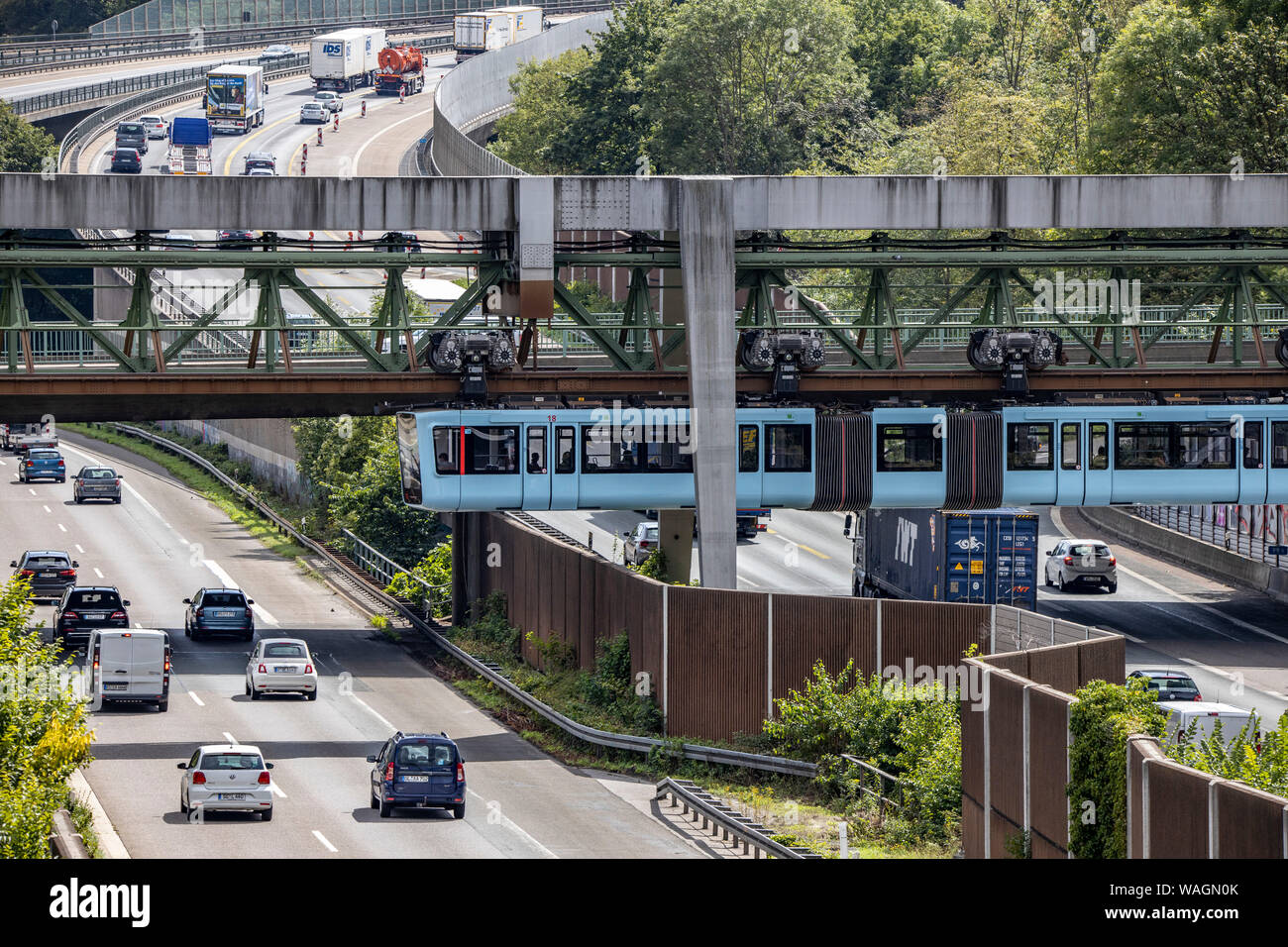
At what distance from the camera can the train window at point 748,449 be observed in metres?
43.7

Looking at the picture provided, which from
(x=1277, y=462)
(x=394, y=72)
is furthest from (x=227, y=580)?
(x=394, y=72)

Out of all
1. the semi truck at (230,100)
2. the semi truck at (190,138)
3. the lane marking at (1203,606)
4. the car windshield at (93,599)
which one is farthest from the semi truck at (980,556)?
the semi truck at (230,100)

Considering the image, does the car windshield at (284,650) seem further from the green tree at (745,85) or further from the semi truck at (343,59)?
Result: the semi truck at (343,59)

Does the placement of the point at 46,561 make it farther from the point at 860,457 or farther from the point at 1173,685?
the point at 1173,685

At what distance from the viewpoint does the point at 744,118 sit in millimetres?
102688

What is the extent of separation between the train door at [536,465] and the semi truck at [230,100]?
96.7 metres

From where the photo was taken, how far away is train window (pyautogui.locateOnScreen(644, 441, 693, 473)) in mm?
43469

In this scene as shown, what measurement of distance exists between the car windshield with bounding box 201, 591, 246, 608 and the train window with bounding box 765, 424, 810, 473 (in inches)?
626

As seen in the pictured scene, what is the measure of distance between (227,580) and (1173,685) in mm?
31936

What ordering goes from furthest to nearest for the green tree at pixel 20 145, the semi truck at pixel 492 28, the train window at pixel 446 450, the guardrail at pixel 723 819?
1. the semi truck at pixel 492 28
2. the green tree at pixel 20 145
3. the train window at pixel 446 450
4. the guardrail at pixel 723 819

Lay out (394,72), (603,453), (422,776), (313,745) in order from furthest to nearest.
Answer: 1. (394,72)
2. (603,453)
3. (313,745)
4. (422,776)

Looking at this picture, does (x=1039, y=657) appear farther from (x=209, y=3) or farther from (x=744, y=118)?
(x=209, y=3)

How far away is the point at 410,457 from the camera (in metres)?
42.6
